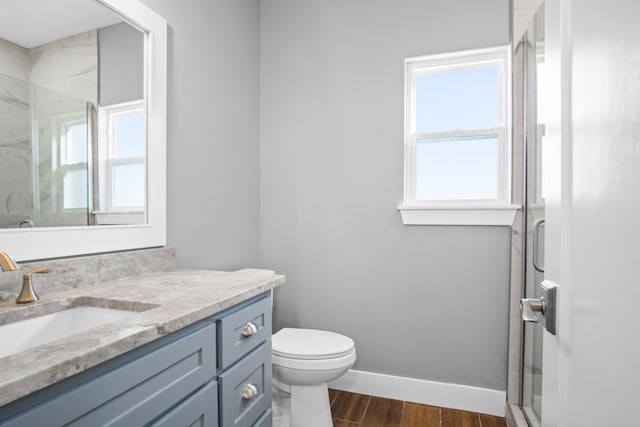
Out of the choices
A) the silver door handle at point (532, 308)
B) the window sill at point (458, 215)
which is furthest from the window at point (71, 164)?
the window sill at point (458, 215)

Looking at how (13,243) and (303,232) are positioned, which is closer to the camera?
(13,243)

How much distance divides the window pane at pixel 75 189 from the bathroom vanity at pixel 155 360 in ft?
Result: 1.04

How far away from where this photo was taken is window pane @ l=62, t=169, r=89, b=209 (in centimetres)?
128

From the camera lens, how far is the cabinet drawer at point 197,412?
90 cm

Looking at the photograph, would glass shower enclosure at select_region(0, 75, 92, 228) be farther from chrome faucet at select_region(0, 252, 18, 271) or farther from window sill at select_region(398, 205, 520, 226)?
window sill at select_region(398, 205, 520, 226)

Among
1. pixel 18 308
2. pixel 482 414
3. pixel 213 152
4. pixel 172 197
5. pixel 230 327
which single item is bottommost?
pixel 482 414

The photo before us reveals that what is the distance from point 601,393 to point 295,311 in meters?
2.11

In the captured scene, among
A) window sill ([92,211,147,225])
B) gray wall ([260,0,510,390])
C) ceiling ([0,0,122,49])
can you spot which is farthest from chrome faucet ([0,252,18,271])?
gray wall ([260,0,510,390])

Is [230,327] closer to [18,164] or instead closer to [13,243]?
[13,243]

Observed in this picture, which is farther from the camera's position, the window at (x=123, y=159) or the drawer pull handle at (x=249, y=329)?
the window at (x=123, y=159)

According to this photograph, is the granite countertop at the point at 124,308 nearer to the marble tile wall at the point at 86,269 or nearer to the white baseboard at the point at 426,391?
the marble tile wall at the point at 86,269

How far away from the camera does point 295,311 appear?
2.47 m

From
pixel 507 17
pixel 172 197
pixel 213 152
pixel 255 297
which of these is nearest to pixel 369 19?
pixel 507 17

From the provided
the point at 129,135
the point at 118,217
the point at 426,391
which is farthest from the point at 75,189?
the point at 426,391
